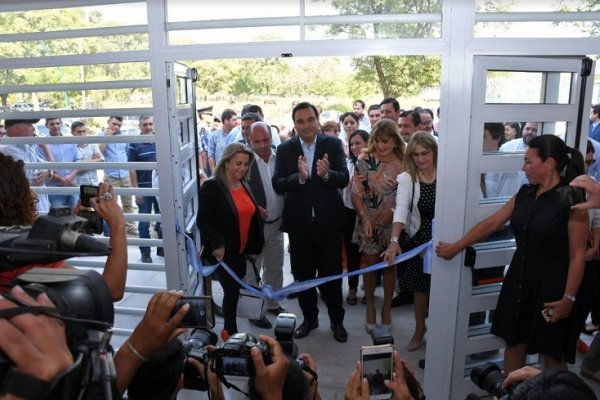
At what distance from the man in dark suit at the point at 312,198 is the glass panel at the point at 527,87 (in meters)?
1.46

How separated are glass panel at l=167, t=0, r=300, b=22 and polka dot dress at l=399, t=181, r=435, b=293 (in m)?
1.74

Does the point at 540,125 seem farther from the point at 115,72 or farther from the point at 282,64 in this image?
the point at 282,64

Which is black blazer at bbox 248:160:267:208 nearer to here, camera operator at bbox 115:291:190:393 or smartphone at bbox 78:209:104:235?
smartphone at bbox 78:209:104:235

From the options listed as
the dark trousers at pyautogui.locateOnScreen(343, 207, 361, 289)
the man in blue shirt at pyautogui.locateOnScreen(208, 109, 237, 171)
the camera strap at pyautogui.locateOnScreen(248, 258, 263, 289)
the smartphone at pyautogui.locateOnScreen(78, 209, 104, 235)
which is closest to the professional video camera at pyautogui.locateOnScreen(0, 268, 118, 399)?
the smartphone at pyautogui.locateOnScreen(78, 209, 104, 235)

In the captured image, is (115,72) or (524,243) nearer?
(524,243)

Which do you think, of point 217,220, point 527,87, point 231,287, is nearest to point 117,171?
point 217,220

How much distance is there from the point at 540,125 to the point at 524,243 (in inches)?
39.0

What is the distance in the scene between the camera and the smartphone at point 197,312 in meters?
1.48

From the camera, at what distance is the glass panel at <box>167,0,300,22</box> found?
3209 millimetres

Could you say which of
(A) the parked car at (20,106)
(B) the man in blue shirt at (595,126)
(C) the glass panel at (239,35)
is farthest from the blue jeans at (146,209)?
(B) the man in blue shirt at (595,126)

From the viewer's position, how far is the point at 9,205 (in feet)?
6.64

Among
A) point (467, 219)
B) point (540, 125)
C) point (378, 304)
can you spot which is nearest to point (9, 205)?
A: point (467, 219)

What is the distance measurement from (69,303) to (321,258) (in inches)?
134

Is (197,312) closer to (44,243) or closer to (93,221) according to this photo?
(44,243)
